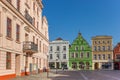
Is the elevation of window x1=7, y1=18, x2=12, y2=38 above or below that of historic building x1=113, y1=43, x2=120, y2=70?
above

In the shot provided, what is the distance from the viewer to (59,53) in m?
90.2

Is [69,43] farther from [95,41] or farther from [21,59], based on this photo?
[21,59]

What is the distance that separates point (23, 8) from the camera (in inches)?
1428

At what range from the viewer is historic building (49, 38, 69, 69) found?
89500 mm

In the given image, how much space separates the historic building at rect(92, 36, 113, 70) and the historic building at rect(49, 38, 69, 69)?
8.87 meters

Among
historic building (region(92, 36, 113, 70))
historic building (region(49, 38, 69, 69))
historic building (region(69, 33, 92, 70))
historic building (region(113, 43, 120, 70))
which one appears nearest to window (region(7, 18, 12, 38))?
historic building (region(49, 38, 69, 69))

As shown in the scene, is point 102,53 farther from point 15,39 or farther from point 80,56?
point 15,39

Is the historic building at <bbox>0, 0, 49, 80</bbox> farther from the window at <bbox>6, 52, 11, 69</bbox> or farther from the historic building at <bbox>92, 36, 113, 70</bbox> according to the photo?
the historic building at <bbox>92, 36, 113, 70</bbox>

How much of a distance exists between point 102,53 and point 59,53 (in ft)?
45.1

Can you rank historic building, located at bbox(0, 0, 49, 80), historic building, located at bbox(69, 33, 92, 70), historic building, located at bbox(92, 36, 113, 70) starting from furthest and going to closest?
historic building, located at bbox(92, 36, 113, 70) → historic building, located at bbox(69, 33, 92, 70) → historic building, located at bbox(0, 0, 49, 80)

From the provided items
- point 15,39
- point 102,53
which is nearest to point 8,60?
point 15,39

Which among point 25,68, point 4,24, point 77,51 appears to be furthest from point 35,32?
point 77,51

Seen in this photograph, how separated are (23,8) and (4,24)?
Result: 993 centimetres

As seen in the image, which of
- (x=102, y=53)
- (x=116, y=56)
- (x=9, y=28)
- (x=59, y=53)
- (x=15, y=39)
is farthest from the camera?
(x=102, y=53)
